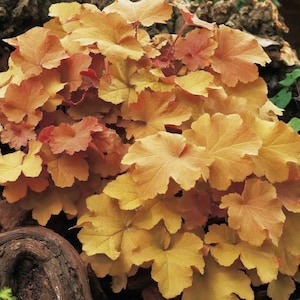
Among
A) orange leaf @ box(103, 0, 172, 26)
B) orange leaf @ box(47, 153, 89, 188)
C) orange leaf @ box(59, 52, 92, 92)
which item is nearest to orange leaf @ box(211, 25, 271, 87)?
orange leaf @ box(103, 0, 172, 26)

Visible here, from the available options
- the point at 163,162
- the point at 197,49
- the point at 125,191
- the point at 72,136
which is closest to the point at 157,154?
the point at 163,162

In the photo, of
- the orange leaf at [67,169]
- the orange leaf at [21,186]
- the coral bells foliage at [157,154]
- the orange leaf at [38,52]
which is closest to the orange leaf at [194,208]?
the coral bells foliage at [157,154]

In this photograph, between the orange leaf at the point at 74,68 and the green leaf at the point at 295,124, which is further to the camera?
the green leaf at the point at 295,124

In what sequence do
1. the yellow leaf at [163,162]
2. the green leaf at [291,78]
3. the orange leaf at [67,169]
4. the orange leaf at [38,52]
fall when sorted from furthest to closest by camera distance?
the green leaf at [291,78] → the orange leaf at [38,52] → the orange leaf at [67,169] → the yellow leaf at [163,162]

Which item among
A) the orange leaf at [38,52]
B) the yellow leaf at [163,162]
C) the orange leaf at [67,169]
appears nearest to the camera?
the yellow leaf at [163,162]

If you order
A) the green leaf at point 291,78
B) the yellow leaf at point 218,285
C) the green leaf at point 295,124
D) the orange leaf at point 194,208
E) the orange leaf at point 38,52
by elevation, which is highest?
the orange leaf at point 38,52

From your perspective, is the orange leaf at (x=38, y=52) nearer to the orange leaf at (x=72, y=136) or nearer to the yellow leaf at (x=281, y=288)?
the orange leaf at (x=72, y=136)

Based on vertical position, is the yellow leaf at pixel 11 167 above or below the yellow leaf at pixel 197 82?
below
